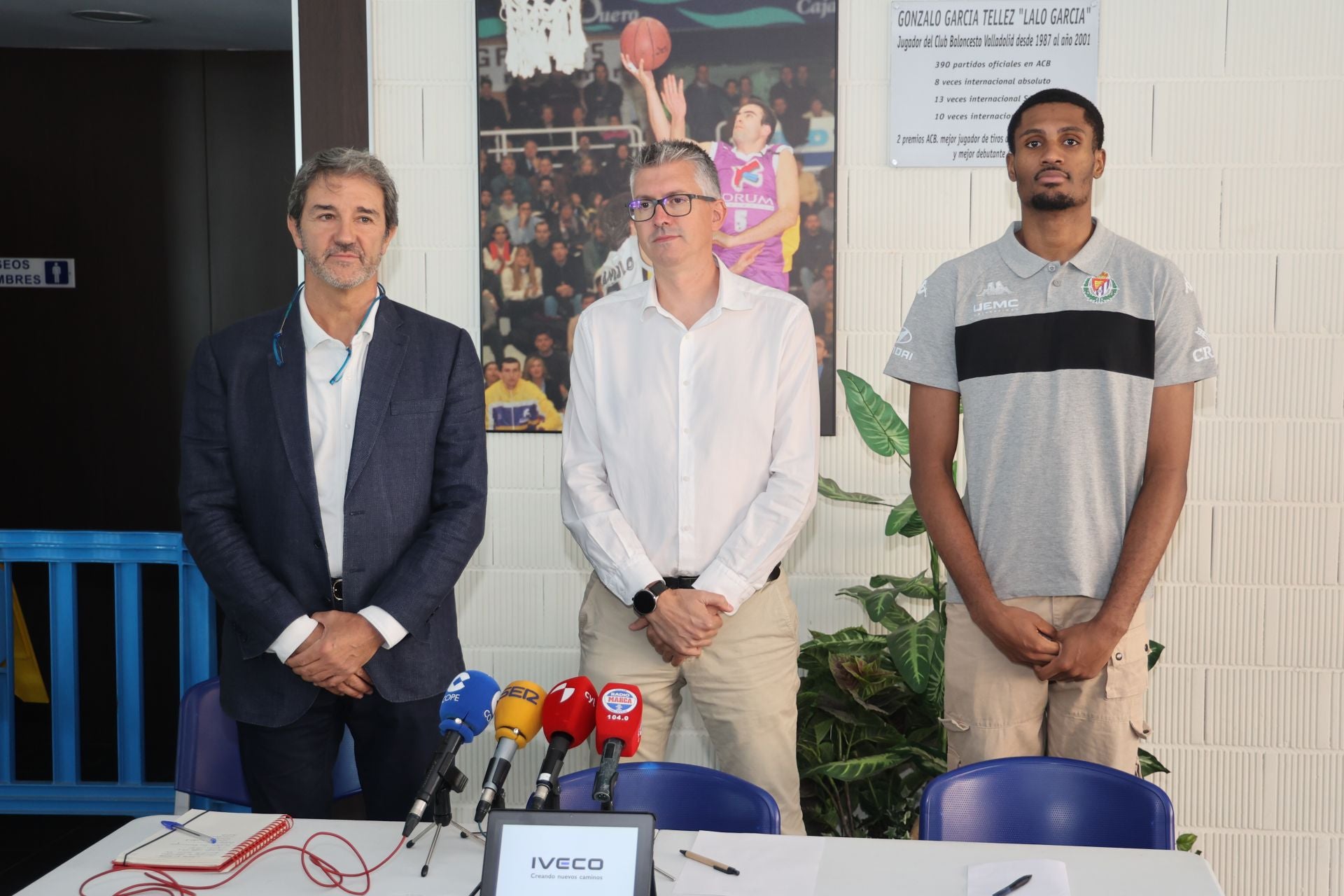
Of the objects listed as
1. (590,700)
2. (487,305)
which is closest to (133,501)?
(487,305)

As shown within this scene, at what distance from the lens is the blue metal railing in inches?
136

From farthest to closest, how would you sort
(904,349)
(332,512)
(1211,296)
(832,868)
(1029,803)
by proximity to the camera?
(1211,296)
(904,349)
(332,512)
(1029,803)
(832,868)

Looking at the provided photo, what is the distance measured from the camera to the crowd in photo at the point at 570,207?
3.29 metres

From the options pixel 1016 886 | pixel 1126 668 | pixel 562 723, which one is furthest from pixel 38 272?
pixel 1016 886

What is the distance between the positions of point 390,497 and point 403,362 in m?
0.28

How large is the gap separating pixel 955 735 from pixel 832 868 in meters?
0.83

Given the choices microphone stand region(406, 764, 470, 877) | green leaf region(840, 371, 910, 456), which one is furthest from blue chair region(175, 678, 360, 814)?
green leaf region(840, 371, 910, 456)

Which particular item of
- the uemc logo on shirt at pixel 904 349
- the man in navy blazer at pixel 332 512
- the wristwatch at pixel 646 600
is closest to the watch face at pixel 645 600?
the wristwatch at pixel 646 600

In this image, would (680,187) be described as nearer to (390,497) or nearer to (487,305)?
(390,497)

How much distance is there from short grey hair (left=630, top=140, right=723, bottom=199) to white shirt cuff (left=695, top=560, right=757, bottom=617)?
2.62 ft

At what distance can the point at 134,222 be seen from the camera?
5.15 meters

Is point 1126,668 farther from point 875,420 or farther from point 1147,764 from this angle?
point 875,420

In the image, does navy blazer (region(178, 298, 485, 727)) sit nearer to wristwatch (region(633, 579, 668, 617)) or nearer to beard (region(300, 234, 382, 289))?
beard (region(300, 234, 382, 289))

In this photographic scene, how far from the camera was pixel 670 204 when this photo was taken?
7.93 feet
